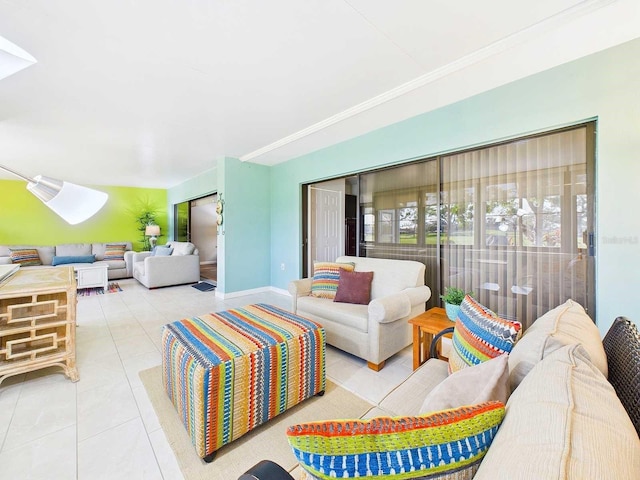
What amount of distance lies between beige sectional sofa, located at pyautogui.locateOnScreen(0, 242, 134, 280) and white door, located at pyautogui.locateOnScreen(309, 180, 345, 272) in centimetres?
465

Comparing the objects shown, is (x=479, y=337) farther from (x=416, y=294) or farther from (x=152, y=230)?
(x=152, y=230)

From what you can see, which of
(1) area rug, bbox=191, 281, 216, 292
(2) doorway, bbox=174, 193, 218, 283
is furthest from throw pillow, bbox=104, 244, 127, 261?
(1) area rug, bbox=191, 281, 216, 292

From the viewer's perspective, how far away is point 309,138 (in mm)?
3689

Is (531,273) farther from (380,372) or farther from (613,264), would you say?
(380,372)

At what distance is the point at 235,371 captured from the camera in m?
1.42

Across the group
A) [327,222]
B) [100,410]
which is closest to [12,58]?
[100,410]

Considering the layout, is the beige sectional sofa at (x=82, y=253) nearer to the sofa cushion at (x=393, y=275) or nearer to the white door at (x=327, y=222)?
the white door at (x=327, y=222)

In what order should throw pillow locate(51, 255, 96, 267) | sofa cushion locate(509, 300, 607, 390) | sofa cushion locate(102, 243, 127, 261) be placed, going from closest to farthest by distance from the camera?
sofa cushion locate(509, 300, 607, 390) < throw pillow locate(51, 255, 96, 267) < sofa cushion locate(102, 243, 127, 261)

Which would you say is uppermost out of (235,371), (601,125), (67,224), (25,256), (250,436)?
(601,125)

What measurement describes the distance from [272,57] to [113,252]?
6.49 metres

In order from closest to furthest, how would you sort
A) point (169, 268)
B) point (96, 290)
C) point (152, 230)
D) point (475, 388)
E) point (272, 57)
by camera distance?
point (475, 388) < point (272, 57) < point (96, 290) < point (169, 268) < point (152, 230)

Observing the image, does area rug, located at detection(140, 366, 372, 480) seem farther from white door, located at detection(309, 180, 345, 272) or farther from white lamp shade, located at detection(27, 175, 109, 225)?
white door, located at detection(309, 180, 345, 272)

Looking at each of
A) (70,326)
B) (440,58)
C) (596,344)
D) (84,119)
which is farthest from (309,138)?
(596,344)

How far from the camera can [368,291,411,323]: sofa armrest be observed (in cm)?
213
